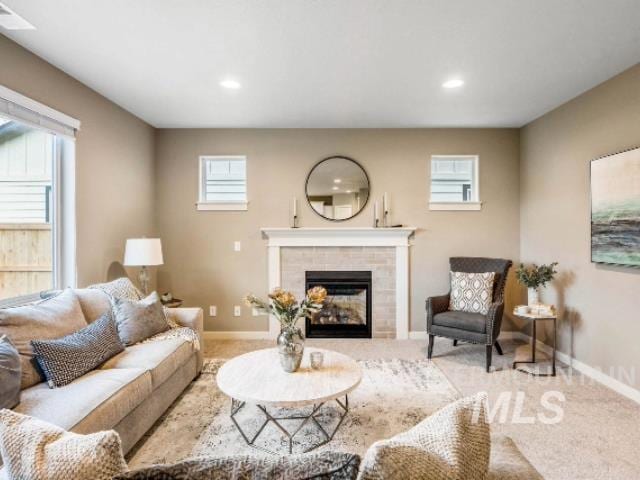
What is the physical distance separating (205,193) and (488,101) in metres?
3.35

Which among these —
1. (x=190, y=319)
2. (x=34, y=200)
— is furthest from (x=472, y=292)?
(x=34, y=200)

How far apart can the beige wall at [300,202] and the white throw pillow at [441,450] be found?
3.64 m

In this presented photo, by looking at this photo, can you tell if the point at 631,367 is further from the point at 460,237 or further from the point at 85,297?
the point at 85,297

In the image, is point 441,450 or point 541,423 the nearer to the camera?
point 441,450

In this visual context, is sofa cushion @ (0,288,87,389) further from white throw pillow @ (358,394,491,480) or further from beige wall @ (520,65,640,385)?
beige wall @ (520,65,640,385)

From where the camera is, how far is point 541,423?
2398 mm

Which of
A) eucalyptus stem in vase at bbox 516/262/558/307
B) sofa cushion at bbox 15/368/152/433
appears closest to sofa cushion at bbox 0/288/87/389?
sofa cushion at bbox 15/368/152/433

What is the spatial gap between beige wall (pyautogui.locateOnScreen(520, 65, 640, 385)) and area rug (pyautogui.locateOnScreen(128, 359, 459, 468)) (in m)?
1.42

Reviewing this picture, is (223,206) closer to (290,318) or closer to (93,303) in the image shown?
(93,303)

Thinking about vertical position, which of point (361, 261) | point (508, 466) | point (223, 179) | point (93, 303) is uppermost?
point (223, 179)

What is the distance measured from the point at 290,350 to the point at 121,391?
0.96 m

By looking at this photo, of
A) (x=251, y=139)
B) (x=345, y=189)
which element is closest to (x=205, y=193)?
(x=251, y=139)

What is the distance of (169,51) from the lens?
8.18 ft

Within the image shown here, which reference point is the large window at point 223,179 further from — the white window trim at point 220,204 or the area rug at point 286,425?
the area rug at point 286,425
